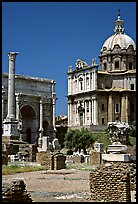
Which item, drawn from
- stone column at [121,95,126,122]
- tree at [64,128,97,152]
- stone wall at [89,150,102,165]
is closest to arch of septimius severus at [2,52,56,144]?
stone column at [121,95,126,122]

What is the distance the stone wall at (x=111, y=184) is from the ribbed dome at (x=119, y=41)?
2630 inches

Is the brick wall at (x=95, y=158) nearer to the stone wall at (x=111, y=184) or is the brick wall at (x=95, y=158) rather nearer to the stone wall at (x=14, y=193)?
the stone wall at (x=111, y=184)

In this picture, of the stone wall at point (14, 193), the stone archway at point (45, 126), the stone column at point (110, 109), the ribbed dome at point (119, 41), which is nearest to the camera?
the stone wall at point (14, 193)

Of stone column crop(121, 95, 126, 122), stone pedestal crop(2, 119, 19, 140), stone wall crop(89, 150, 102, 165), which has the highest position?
stone column crop(121, 95, 126, 122)

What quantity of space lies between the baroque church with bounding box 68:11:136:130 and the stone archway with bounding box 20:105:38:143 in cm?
571

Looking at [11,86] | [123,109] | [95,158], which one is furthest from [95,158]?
[123,109]

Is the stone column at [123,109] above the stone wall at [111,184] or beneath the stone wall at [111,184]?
above

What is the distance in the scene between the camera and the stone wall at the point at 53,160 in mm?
23203

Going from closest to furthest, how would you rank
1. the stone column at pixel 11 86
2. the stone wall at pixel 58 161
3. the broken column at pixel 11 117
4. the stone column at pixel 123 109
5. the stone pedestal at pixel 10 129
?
1. the stone wall at pixel 58 161
2. the stone pedestal at pixel 10 129
3. the broken column at pixel 11 117
4. the stone column at pixel 11 86
5. the stone column at pixel 123 109

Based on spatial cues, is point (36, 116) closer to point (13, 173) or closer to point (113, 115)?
point (113, 115)

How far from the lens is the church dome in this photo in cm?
7588

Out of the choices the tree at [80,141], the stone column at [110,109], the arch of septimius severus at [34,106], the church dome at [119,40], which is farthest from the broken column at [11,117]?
the church dome at [119,40]

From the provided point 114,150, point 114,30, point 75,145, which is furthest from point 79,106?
point 114,150

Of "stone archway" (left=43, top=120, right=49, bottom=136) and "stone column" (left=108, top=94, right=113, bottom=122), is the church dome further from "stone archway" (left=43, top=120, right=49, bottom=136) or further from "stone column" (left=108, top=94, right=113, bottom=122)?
"stone archway" (left=43, top=120, right=49, bottom=136)
